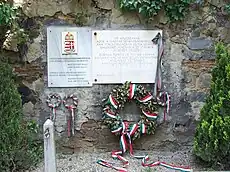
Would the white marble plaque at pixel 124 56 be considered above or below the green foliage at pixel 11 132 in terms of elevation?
above

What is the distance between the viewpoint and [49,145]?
2906mm

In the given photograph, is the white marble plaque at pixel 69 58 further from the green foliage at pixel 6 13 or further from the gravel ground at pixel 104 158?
the gravel ground at pixel 104 158

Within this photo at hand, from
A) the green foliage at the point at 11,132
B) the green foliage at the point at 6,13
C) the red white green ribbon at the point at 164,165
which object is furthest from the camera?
the red white green ribbon at the point at 164,165

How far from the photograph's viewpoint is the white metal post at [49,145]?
2.88 meters

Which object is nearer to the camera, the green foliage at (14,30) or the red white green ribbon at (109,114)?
the green foliage at (14,30)

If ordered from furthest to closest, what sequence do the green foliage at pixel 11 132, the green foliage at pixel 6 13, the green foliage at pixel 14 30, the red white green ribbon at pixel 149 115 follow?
1. the red white green ribbon at pixel 149 115
2. the green foliage at pixel 14 30
3. the green foliage at pixel 6 13
4. the green foliage at pixel 11 132

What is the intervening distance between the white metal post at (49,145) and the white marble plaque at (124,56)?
1.00m

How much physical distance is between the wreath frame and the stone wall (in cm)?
10

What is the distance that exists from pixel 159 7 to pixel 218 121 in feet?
3.69

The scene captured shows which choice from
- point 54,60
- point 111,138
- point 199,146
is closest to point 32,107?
point 54,60

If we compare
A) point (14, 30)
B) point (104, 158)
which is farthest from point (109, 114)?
point (14, 30)

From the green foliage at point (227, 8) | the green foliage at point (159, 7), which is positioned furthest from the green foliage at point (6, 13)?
the green foliage at point (227, 8)

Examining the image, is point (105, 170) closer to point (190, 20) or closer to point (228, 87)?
point (228, 87)

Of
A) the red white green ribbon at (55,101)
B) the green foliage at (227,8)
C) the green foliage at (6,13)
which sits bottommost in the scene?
the red white green ribbon at (55,101)
